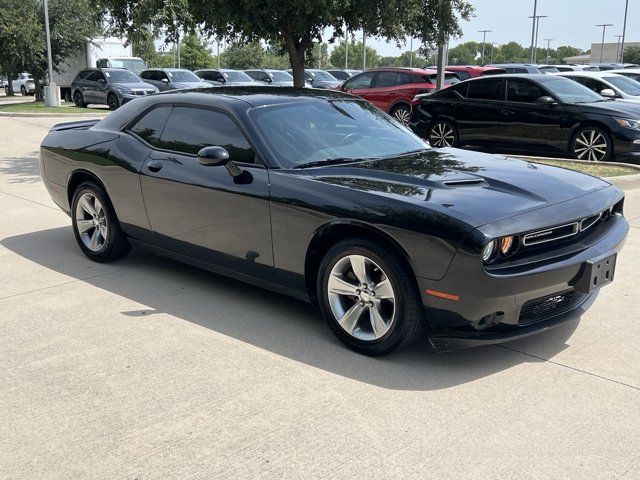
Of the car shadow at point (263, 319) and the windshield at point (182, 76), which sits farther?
the windshield at point (182, 76)

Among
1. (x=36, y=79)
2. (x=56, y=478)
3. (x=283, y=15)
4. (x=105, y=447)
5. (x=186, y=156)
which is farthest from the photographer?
(x=36, y=79)

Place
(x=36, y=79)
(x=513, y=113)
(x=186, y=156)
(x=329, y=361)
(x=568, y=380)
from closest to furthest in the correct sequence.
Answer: (x=568, y=380) → (x=329, y=361) → (x=186, y=156) → (x=513, y=113) → (x=36, y=79)

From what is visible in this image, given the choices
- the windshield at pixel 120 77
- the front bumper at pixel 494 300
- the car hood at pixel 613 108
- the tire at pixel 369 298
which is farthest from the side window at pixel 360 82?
the front bumper at pixel 494 300

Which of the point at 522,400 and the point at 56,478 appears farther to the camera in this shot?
the point at 522,400

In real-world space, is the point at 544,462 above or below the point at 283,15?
below

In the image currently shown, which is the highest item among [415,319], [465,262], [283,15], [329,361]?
[283,15]

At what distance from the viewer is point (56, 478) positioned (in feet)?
9.81

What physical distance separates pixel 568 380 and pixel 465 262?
2.97 feet

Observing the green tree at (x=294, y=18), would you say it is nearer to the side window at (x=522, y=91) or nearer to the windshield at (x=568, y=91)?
the side window at (x=522, y=91)

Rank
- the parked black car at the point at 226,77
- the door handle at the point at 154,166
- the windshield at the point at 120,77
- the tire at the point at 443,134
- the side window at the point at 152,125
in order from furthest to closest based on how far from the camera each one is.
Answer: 1. the parked black car at the point at 226,77
2. the windshield at the point at 120,77
3. the tire at the point at 443,134
4. the side window at the point at 152,125
5. the door handle at the point at 154,166

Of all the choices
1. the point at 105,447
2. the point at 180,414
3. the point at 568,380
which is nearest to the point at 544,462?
the point at 568,380

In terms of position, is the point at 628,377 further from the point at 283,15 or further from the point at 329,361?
the point at 283,15

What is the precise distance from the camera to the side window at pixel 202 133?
4.90 meters

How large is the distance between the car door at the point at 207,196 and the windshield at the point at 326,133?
0.20 meters
